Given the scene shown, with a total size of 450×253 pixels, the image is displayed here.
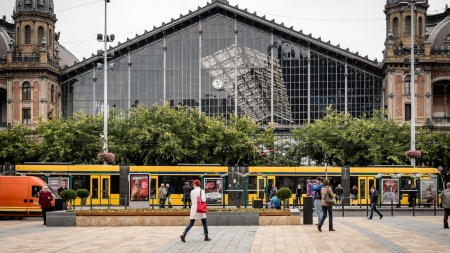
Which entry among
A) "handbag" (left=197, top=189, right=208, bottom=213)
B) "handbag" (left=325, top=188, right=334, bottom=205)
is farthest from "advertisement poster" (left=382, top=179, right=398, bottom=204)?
"handbag" (left=197, top=189, right=208, bottom=213)

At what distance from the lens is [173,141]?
6431cm

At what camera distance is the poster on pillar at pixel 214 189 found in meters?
50.5

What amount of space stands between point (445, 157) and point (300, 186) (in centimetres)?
2106

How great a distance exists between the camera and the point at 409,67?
73.9m

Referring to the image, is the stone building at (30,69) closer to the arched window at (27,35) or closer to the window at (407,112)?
the arched window at (27,35)

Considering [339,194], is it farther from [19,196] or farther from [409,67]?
[409,67]

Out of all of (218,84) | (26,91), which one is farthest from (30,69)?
(218,84)

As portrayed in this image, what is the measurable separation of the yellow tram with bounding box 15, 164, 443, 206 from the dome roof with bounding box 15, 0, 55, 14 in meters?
→ 32.0

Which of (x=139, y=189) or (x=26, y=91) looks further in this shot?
(x=26, y=91)

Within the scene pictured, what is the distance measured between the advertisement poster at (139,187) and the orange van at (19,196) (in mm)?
8248

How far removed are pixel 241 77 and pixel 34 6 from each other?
75.6ft

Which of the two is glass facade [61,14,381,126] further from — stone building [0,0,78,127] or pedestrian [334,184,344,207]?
pedestrian [334,184,344,207]

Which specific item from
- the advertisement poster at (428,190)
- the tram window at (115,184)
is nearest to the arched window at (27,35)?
the tram window at (115,184)

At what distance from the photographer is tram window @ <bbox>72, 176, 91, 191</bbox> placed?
5084cm
